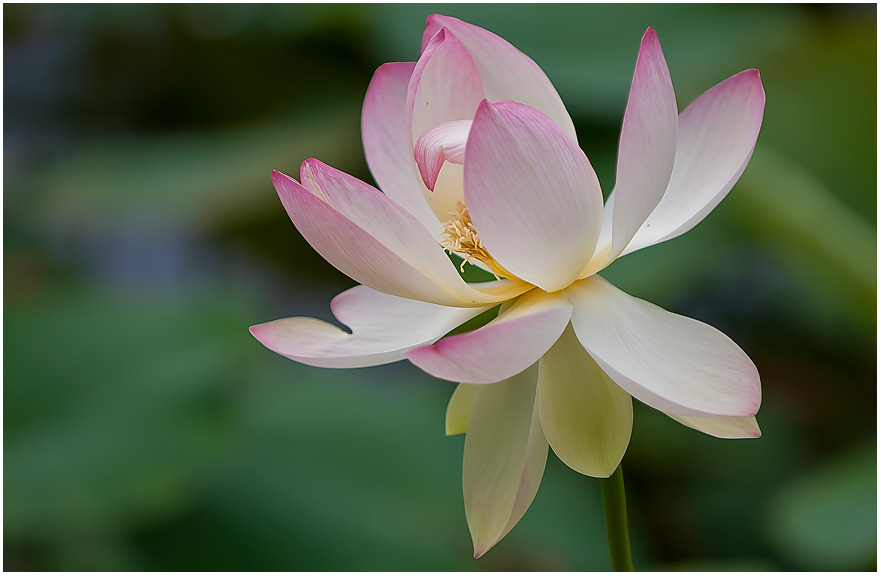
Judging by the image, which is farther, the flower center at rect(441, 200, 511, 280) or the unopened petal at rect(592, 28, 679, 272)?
the flower center at rect(441, 200, 511, 280)

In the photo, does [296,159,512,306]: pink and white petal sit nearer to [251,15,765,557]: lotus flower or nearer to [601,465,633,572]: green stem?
[251,15,765,557]: lotus flower

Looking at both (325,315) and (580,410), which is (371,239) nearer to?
(580,410)

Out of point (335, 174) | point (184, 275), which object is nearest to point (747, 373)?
point (335, 174)

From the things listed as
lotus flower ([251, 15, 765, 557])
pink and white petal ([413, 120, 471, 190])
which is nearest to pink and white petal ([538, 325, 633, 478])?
lotus flower ([251, 15, 765, 557])

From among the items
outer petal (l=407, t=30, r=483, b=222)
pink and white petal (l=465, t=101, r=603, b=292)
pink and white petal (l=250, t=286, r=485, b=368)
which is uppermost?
outer petal (l=407, t=30, r=483, b=222)

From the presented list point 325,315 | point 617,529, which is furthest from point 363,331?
point 325,315

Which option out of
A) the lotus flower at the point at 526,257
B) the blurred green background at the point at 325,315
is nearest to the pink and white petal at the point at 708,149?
the lotus flower at the point at 526,257

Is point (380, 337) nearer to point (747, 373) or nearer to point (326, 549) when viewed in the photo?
point (747, 373)
